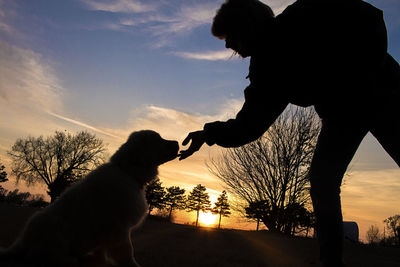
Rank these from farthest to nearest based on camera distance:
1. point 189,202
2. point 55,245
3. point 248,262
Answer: point 189,202
point 248,262
point 55,245

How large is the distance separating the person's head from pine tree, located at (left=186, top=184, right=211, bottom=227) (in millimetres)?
48118

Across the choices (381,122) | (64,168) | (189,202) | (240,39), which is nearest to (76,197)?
(240,39)

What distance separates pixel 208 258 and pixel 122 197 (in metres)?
1.54

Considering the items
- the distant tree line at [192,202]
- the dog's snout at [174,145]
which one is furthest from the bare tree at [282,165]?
the distant tree line at [192,202]

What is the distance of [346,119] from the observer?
1.99 meters

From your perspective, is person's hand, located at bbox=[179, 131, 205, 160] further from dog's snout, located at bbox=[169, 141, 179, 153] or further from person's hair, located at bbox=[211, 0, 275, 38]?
person's hair, located at bbox=[211, 0, 275, 38]

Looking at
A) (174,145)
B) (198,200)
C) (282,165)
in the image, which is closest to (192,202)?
(198,200)

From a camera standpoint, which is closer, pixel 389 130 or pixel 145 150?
pixel 389 130

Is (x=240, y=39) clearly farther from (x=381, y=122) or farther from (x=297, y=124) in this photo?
(x=297, y=124)

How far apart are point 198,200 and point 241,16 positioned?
163 ft

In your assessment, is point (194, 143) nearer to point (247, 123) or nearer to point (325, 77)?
point (247, 123)

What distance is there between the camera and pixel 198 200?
1966 inches

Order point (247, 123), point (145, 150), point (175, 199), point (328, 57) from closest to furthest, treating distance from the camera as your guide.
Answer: point (328, 57), point (247, 123), point (145, 150), point (175, 199)

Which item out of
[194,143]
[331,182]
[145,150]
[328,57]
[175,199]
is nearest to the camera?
[328,57]
